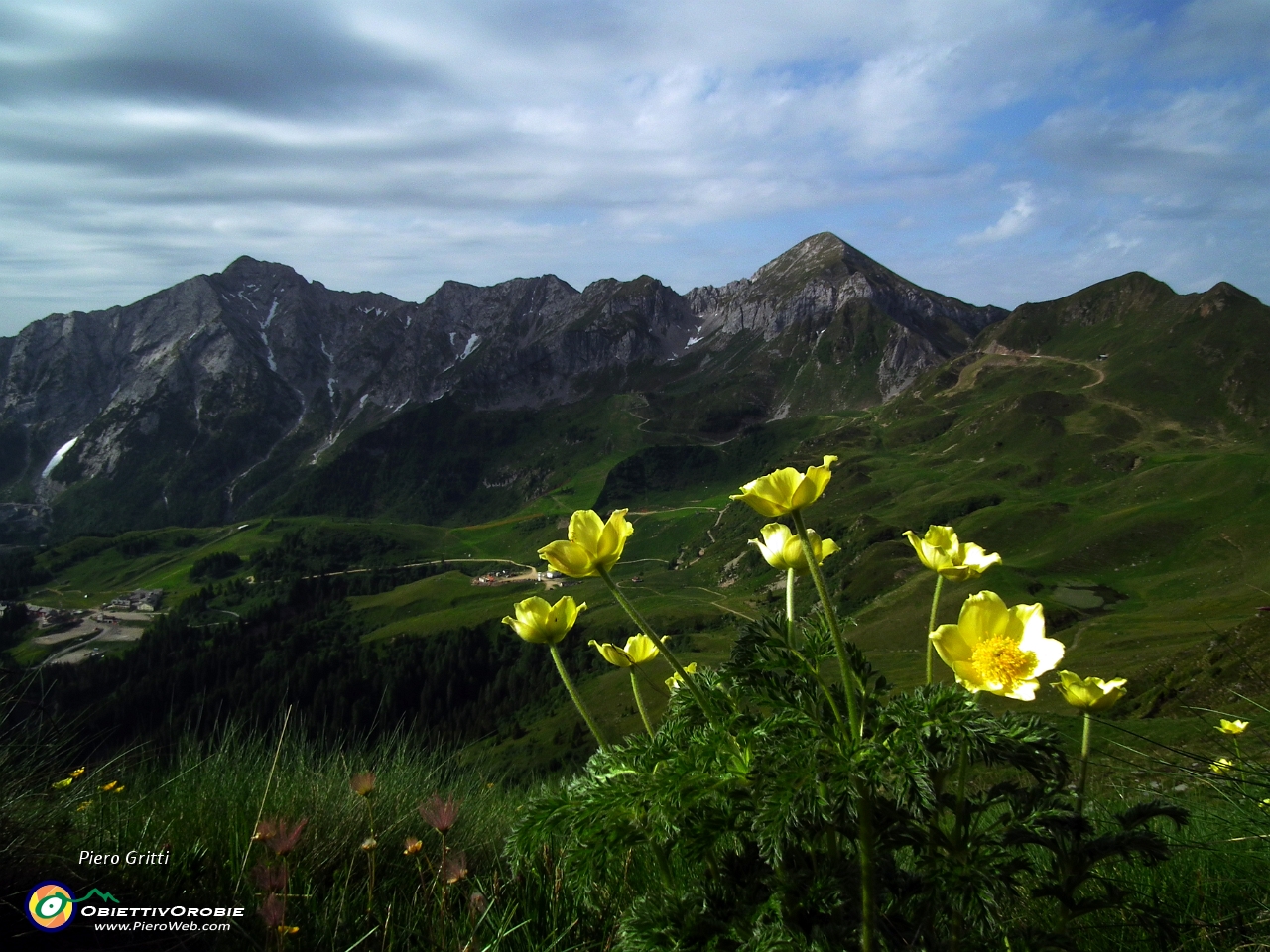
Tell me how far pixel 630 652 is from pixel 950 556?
2036mm

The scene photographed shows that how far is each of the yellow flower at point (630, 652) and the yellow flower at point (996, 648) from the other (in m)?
1.61

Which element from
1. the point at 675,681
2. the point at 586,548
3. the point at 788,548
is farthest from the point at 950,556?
the point at 586,548

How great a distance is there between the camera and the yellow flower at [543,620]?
437 cm

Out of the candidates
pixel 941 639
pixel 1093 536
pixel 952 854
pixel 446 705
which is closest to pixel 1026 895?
pixel 952 854

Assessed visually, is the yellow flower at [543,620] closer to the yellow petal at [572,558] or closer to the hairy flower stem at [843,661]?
the yellow petal at [572,558]

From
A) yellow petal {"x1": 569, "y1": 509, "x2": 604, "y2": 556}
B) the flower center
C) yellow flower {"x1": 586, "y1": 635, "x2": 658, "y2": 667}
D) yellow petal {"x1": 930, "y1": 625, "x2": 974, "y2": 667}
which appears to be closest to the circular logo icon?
yellow flower {"x1": 586, "y1": 635, "x2": 658, "y2": 667}

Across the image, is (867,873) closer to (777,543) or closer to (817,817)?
(817,817)

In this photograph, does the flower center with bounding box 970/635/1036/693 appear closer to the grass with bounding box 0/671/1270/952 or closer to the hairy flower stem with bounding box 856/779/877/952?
the hairy flower stem with bounding box 856/779/877/952

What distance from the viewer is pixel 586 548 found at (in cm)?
377

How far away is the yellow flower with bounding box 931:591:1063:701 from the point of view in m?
3.16

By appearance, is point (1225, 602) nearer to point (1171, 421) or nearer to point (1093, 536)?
point (1093, 536)

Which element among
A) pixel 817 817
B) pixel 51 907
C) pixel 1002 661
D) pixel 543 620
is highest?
pixel 1002 661

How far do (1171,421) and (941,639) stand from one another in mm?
241653

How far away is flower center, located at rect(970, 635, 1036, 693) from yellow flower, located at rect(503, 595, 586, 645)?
2213mm
